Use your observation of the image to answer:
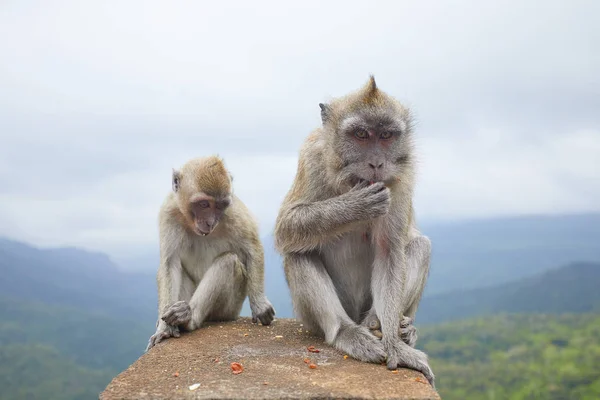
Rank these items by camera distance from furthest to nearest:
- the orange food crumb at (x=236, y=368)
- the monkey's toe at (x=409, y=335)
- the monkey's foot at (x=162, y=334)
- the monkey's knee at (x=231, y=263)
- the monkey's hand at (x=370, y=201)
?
the monkey's knee at (x=231, y=263), the monkey's foot at (x=162, y=334), the monkey's toe at (x=409, y=335), the orange food crumb at (x=236, y=368), the monkey's hand at (x=370, y=201)

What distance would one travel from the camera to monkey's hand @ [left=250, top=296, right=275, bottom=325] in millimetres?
8984

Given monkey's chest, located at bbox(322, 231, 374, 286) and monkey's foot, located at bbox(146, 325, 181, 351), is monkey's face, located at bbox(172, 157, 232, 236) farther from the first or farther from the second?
monkey's chest, located at bbox(322, 231, 374, 286)

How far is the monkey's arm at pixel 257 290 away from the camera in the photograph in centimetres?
901

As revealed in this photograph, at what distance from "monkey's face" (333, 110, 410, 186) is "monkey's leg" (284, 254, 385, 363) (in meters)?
1.16

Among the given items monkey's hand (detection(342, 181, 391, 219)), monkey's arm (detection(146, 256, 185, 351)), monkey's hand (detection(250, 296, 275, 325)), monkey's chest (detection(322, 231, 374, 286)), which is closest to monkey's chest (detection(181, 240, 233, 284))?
monkey's arm (detection(146, 256, 185, 351))

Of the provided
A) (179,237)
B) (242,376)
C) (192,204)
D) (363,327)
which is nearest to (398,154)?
(363,327)

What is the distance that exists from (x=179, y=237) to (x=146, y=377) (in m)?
3.05

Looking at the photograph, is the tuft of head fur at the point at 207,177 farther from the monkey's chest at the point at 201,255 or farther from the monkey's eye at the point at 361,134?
the monkey's eye at the point at 361,134

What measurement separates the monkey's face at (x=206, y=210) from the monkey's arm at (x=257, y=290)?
2.81ft

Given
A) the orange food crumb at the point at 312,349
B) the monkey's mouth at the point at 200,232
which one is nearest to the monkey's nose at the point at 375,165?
the orange food crumb at the point at 312,349

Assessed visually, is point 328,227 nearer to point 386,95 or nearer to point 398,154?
point 398,154

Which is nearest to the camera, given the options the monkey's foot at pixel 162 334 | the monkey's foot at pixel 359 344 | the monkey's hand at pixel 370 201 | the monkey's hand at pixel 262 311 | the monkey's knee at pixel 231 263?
the monkey's hand at pixel 370 201

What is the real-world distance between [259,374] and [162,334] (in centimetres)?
248

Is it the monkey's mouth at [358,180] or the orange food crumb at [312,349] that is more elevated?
the monkey's mouth at [358,180]
